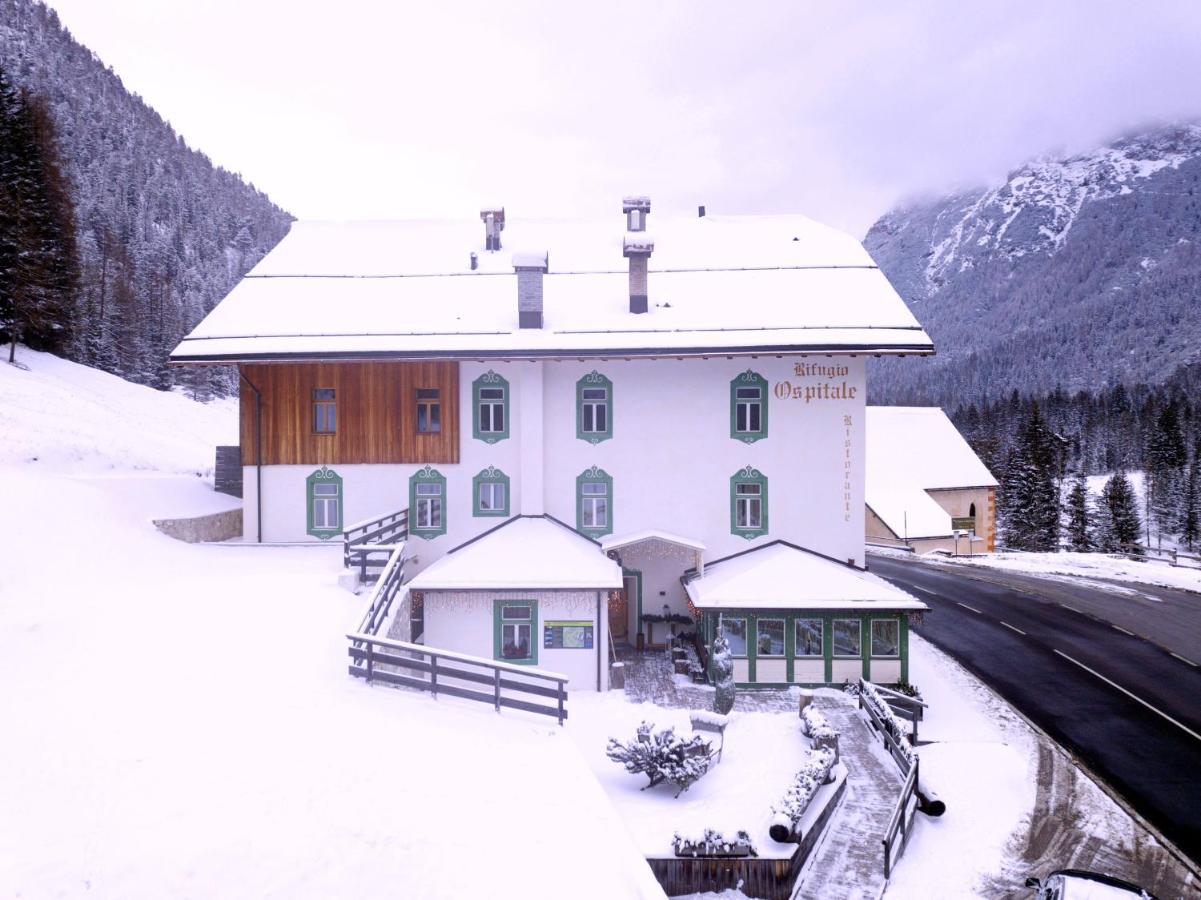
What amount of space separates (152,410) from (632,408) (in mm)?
33685

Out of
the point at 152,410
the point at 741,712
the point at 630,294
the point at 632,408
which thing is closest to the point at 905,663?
the point at 741,712

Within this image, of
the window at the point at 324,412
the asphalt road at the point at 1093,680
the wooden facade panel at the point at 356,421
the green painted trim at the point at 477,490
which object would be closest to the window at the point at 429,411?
the wooden facade panel at the point at 356,421

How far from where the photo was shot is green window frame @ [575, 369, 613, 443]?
23.9 metres

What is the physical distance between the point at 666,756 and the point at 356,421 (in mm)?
15619

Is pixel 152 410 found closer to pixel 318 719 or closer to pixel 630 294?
pixel 630 294

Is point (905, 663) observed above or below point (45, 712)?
below

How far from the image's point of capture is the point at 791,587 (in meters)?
21.3

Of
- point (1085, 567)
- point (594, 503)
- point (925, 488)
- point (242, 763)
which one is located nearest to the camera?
point (242, 763)

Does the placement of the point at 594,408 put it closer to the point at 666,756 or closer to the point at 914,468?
the point at 666,756

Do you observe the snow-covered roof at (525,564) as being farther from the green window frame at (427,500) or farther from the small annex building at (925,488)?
the small annex building at (925,488)

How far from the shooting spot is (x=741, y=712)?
19.2m

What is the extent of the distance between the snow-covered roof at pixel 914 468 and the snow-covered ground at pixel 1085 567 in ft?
8.83

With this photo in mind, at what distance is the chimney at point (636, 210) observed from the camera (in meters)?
27.8

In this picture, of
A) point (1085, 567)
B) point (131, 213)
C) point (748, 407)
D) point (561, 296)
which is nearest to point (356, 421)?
point (561, 296)
